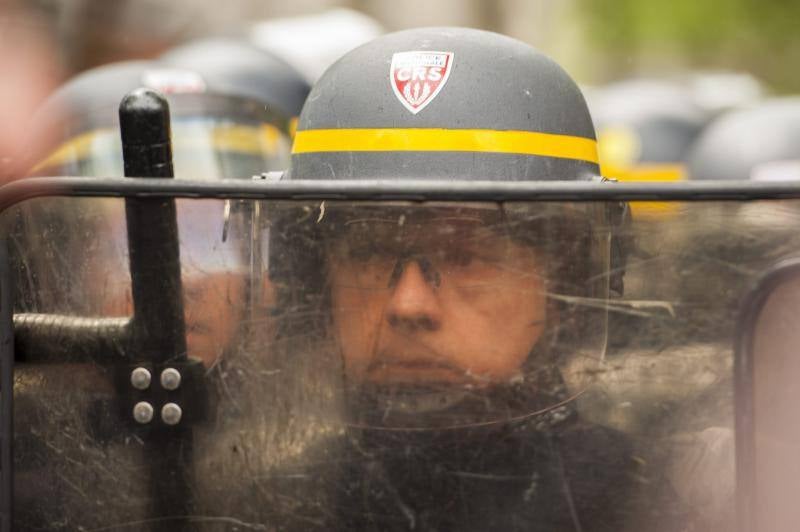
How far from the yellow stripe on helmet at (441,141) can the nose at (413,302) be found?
1.98 ft

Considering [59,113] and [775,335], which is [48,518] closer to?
[775,335]

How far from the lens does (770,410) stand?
4.98ft

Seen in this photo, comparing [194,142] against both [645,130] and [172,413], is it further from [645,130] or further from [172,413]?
[645,130]

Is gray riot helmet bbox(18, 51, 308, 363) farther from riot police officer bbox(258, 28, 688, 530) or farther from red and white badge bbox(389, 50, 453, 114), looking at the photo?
red and white badge bbox(389, 50, 453, 114)

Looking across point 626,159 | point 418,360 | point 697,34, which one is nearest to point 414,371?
point 418,360

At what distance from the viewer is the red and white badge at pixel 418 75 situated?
218 cm

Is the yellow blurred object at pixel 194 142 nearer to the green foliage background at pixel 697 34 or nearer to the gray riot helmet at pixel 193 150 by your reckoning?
the gray riot helmet at pixel 193 150

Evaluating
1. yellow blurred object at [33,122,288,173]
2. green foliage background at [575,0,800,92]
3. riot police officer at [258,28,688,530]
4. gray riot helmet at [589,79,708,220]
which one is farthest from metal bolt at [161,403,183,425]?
green foliage background at [575,0,800,92]

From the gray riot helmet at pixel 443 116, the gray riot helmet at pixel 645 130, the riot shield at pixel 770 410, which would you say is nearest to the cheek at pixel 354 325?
the riot shield at pixel 770 410

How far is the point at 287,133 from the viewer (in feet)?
18.4

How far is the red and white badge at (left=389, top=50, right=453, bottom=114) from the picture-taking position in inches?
85.9

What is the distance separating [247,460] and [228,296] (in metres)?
0.21

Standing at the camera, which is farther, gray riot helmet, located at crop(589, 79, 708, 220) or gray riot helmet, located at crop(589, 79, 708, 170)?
gray riot helmet, located at crop(589, 79, 708, 170)

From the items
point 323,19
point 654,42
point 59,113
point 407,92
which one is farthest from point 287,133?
point 654,42
